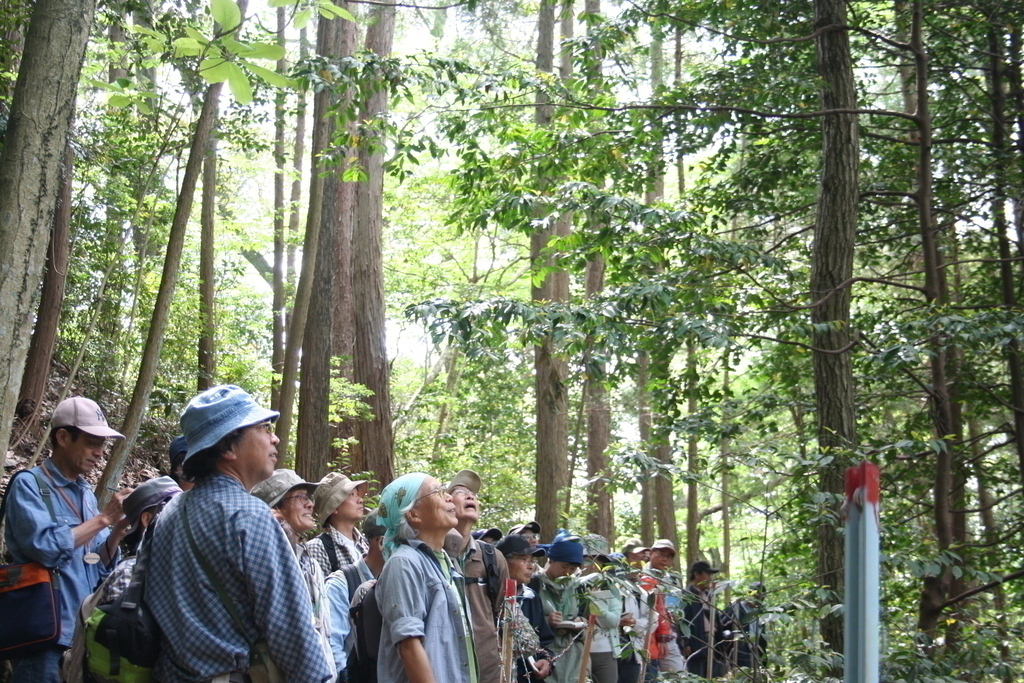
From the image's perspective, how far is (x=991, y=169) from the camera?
845cm

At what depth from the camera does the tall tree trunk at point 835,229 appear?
7.25 metres

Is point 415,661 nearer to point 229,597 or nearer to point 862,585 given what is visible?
point 229,597

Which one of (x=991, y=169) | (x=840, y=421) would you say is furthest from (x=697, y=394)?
(x=991, y=169)

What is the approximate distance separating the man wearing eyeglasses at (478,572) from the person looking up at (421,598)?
36cm

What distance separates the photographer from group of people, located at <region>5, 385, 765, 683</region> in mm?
2537

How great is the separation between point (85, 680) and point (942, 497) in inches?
243

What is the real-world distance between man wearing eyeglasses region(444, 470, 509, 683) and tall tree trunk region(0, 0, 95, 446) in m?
1.91

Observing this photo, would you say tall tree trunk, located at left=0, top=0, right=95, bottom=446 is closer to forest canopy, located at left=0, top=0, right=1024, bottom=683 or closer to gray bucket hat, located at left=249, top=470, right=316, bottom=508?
forest canopy, located at left=0, top=0, right=1024, bottom=683

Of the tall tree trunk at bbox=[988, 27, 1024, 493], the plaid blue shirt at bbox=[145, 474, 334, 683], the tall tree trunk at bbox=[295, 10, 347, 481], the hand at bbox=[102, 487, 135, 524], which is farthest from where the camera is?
the tall tree trunk at bbox=[295, 10, 347, 481]

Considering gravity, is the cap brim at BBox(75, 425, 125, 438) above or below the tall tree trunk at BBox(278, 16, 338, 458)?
below

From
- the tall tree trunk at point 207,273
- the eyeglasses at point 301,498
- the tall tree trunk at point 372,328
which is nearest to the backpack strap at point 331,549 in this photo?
the eyeglasses at point 301,498

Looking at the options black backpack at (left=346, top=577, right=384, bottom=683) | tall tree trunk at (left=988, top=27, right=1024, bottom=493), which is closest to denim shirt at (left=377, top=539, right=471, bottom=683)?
black backpack at (left=346, top=577, right=384, bottom=683)

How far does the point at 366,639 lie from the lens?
380 centimetres

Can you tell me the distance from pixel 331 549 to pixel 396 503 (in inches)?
44.7
